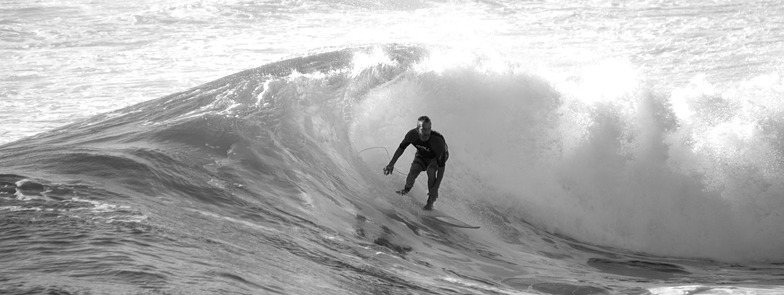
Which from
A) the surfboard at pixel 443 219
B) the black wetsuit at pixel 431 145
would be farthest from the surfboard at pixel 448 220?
the black wetsuit at pixel 431 145

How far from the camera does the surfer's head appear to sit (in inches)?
469

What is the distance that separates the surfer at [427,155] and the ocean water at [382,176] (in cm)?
48

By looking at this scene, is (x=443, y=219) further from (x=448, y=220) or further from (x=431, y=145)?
(x=431, y=145)

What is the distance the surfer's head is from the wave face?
3.39 ft

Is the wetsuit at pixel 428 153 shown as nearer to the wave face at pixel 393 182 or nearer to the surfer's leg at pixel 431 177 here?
the surfer's leg at pixel 431 177

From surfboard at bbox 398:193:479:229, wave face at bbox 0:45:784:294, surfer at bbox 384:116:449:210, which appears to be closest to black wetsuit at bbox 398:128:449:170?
surfer at bbox 384:116:449:210

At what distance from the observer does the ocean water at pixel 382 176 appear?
818cm

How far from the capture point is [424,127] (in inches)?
472

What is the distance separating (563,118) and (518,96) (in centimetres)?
90

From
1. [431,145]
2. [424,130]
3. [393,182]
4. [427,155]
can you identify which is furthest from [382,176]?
[424,130]

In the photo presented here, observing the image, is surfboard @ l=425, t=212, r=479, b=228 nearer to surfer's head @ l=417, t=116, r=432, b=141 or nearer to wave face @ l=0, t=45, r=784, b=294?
wave face @ l=0, t=45, r=784, b=294

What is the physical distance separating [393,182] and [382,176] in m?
0.19

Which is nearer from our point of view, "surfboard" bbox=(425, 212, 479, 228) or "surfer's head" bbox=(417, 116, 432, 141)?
"surfer's head" bbox=(417, 116, 432, 141)

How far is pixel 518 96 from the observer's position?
1588 centimetres
